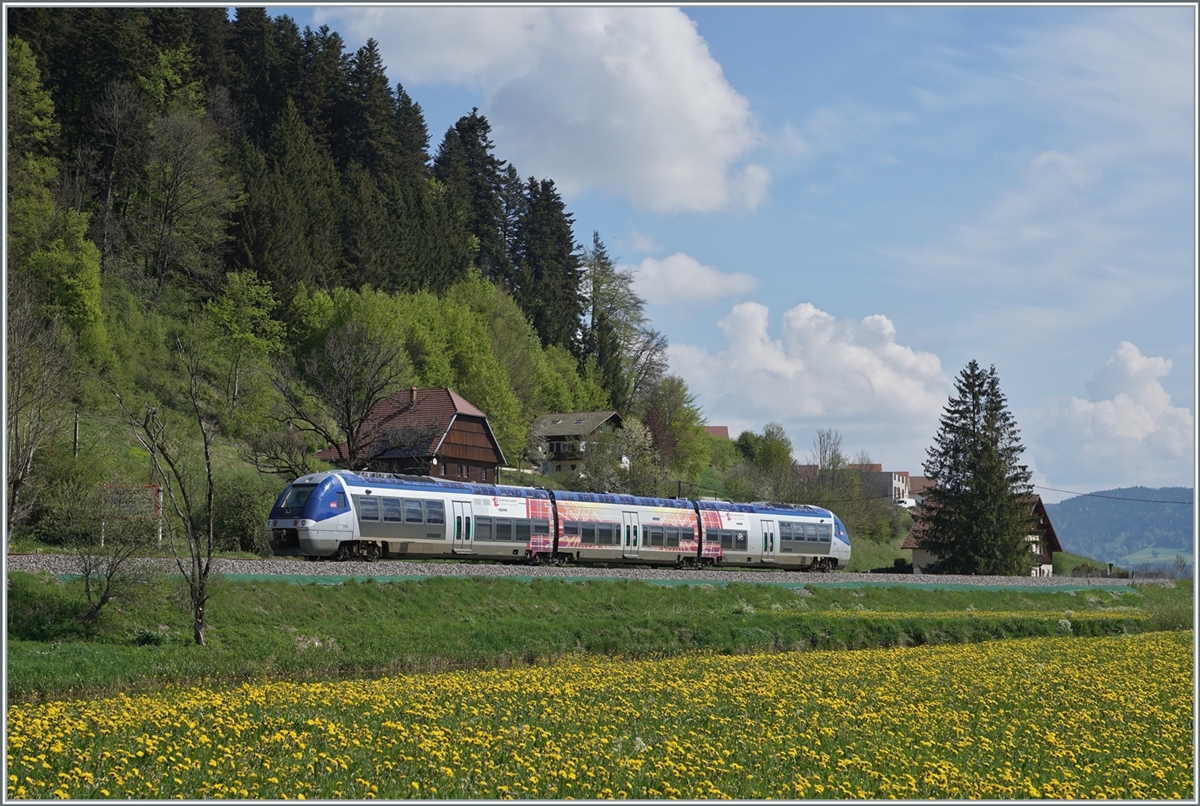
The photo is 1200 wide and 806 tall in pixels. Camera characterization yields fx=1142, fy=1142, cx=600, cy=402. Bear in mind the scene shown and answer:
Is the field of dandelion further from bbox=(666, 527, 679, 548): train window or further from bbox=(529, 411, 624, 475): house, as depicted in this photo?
bbox=(529, 411, 624, 475): house

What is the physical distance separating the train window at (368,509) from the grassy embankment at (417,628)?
4.01m

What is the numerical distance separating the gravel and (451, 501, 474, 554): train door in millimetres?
824

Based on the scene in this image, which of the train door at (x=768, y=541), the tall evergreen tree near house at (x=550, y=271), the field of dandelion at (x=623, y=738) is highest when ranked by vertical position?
the tall evergreen tree near house at (x=550, y=271)

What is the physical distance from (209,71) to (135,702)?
268 feet

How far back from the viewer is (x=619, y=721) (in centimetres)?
1581

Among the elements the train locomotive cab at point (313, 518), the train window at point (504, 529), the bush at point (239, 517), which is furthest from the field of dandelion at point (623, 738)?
the bush at point (239, 517)

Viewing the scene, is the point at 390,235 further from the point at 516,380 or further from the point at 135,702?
the point at 135,702

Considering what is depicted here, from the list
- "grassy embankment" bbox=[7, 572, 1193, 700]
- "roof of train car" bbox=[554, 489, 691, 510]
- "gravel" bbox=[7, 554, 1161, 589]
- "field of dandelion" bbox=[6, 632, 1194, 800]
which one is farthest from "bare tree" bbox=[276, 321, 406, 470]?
"field of dandelion" bbox=[6, 632, 1194, 800]

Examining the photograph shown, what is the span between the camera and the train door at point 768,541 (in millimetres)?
51812

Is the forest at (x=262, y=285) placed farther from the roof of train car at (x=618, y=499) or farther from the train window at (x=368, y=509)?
the roof of train car at (x=618, y=499)

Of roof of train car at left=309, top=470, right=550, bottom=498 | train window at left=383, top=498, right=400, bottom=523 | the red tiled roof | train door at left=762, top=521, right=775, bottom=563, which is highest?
the red tiled roof

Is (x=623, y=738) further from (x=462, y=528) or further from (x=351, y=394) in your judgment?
(x=351, y=394)

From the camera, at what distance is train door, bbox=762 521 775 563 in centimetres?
5181

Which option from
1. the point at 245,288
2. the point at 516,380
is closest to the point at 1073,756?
the point at 245,288
